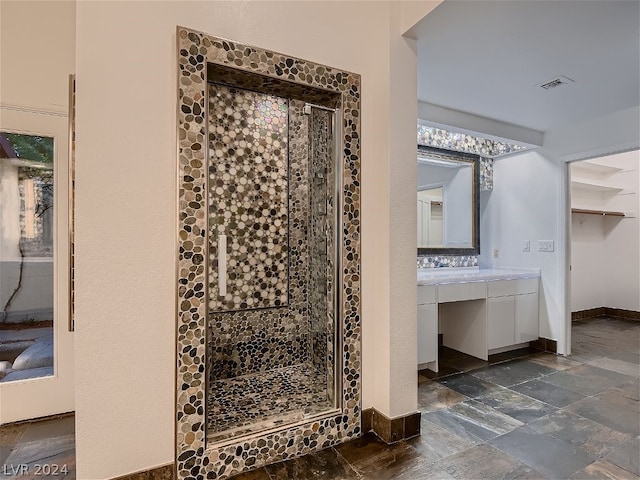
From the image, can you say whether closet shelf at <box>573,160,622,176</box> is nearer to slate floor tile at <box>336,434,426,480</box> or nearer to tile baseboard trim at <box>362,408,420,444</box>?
tile baseboard trim at <box>362,408,420,444</box>

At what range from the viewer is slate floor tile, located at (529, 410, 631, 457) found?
75.2 inches

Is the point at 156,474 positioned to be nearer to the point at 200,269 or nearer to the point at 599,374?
the point at 200,269

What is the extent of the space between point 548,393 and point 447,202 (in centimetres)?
206

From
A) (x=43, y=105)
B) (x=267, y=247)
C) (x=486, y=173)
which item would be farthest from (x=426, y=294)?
(x=43, y=105)

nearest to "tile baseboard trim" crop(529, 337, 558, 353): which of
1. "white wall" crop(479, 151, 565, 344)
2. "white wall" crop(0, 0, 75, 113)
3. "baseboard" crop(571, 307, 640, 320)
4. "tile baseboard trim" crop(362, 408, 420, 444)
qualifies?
"white wall" crop(479, 151, 565, 344)

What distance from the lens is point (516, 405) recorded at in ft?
7.92

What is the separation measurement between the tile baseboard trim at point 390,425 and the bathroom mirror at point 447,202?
1.99 metres

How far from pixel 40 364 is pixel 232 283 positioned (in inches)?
52.6

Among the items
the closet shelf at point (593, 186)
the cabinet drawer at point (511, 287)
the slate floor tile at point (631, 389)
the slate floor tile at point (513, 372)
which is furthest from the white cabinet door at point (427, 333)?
the closet shelf at point (593, 186)

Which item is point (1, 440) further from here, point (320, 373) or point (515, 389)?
point (515, 389)

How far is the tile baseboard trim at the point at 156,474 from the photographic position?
4.86 feet

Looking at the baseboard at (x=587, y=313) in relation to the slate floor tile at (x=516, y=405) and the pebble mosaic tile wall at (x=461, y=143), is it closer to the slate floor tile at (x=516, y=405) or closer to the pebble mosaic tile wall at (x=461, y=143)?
the pebble mosaic tile wall at (x=461, y=143)

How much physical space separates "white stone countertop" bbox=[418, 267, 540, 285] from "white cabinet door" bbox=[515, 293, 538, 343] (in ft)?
0.81

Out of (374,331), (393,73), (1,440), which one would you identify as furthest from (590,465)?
(1,440)
